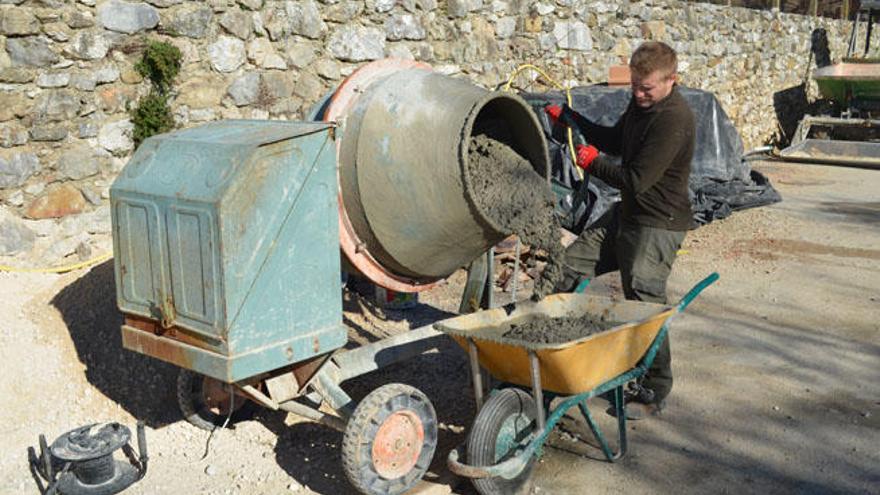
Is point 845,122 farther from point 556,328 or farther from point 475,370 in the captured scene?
point 475,370

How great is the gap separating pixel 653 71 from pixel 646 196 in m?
0.60

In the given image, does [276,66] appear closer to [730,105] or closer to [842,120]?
[730,105]

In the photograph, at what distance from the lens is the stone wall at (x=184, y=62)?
5.15m

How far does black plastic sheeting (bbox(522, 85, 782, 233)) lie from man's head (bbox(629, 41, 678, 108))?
3.56m

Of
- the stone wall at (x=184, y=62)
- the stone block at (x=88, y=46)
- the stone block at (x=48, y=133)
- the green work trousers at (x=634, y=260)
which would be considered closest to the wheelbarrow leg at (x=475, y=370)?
the green work trousers at (x=634, y=260)

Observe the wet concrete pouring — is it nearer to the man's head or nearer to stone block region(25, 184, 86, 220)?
Result: the man's head

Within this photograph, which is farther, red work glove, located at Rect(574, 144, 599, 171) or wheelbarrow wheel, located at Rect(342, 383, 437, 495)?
red work glove, located at Rect(574, 144, 599, 171)

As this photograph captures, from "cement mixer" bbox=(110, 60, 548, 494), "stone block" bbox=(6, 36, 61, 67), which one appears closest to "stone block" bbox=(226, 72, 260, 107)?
"stone block" bbox=(6, 36, 61, 67)

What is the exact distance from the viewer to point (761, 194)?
30.2 ft

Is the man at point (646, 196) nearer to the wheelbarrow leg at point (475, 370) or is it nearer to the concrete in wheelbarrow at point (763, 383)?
the concrete in wheelbarrow at point (763, 383)

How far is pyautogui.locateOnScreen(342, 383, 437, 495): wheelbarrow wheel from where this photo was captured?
3281mm

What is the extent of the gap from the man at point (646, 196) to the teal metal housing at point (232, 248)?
1.43m

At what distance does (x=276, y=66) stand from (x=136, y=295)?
3448mm

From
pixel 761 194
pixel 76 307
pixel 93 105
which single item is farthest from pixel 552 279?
pixel 761 194
